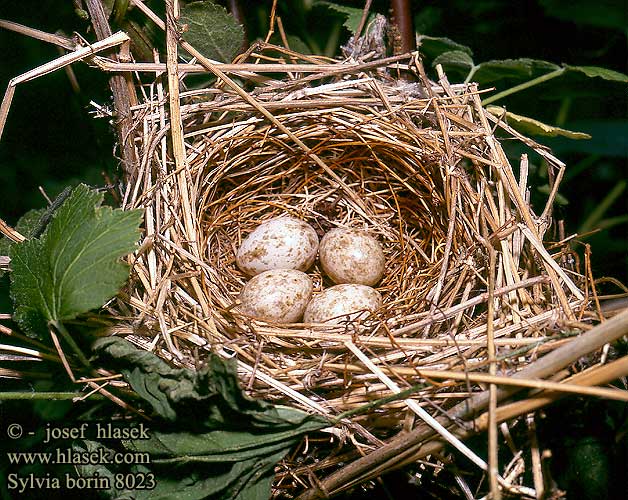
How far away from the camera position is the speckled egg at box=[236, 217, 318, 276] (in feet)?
4.61

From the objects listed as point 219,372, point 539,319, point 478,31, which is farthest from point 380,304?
point 478,31

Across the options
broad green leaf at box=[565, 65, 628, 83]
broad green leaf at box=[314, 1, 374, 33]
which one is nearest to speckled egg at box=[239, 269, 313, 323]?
broad green leaf at box=[314, 1, 374, 33]

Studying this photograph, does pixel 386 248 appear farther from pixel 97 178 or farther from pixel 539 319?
pixel 97 178

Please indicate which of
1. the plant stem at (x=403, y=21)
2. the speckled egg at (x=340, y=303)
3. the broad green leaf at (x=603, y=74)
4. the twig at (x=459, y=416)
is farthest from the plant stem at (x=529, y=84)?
the twig at (x=459, y=416)

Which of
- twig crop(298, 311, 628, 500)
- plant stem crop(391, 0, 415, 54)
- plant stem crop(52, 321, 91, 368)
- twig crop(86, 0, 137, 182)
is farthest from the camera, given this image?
plant stem crop(391, 0, 415, 54)

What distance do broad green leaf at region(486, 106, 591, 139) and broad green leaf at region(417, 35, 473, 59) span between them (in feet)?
0.53

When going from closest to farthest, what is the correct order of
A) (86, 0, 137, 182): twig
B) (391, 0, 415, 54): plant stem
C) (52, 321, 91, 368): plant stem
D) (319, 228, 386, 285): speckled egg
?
(52, 321, 91, 368): plant stem, (86, 0, 137, 182): twig, (391, 0, 415, 54): plant stem, (319, 228, 386, 285): speckled egg

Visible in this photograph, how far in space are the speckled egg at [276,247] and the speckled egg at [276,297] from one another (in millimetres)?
60

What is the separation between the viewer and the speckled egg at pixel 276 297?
1.28 m

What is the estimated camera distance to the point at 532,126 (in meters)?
1.23

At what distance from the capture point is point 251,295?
1291mm

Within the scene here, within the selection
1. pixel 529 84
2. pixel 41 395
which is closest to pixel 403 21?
pixel 529 84

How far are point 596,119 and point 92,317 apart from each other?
4.70ft

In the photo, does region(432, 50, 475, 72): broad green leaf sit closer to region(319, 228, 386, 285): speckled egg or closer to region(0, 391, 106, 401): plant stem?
region(319, 228, 386, 285): speckled egg
